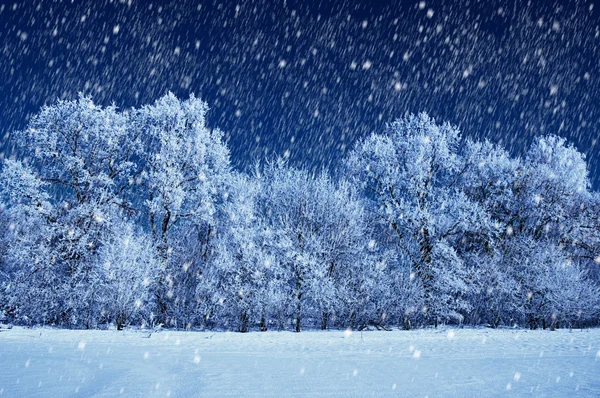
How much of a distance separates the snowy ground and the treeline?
4560 millimetres

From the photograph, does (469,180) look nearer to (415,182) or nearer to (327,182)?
(415,182)

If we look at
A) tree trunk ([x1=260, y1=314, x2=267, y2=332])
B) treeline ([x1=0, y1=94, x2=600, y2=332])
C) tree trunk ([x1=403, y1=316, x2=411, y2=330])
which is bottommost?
tree trunk ([x1=260, y1=314, x2=267, y2=332])

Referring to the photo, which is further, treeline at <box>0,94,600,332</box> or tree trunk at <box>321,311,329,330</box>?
tree trunk at <box>321,311,329,330</box>

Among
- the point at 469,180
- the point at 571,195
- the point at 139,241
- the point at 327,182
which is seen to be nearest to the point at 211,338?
the point at 139,241

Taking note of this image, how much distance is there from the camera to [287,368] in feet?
21.7

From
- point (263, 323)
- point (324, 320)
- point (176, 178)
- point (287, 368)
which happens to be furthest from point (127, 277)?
point (287, 368)

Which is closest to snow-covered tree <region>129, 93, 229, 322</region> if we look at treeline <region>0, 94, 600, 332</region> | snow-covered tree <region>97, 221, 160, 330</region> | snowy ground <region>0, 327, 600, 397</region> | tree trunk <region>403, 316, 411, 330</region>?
treeline <region>0, 94, 600, 332</region>

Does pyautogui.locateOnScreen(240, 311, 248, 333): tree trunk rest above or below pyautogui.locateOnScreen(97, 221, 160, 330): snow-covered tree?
below

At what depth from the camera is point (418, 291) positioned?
55.6 feet

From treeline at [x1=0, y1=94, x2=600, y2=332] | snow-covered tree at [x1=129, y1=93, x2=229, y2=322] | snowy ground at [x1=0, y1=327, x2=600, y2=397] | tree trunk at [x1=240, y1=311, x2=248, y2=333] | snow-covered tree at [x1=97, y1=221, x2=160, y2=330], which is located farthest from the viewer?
snow-covered tree at [x1=129, y1=93, x2=229, y2=322]

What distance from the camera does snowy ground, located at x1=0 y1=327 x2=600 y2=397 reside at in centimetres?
493

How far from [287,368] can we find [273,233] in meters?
10.2

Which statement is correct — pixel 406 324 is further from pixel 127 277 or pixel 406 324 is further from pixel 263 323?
pixel 127 277

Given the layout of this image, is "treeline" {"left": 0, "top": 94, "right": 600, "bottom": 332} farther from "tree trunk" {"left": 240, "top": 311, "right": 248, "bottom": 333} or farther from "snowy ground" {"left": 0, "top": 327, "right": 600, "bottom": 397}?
"snowy ground" {"left": 0, "top": 327, "right": 600, "bottom": 397}
